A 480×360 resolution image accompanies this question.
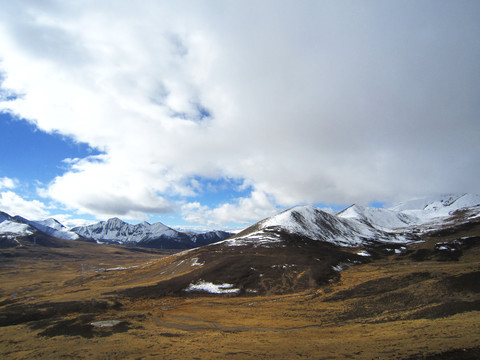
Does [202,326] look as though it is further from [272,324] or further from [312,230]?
[312,230]

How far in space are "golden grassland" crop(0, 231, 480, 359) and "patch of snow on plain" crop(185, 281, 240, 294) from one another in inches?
137

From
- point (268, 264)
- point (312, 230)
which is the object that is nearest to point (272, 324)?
point (268, 264)

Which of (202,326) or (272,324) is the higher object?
(272,324)

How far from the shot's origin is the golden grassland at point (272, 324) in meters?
27.1

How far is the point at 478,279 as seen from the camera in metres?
48.8

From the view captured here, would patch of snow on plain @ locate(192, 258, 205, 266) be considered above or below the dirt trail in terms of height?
above

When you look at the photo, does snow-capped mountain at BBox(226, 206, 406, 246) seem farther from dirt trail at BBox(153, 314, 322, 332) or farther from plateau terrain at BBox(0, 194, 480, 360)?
dirt trail at BBox(153, 314, 322, 332)

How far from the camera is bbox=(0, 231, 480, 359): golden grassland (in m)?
27.1

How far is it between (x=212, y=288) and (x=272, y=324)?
102 feet

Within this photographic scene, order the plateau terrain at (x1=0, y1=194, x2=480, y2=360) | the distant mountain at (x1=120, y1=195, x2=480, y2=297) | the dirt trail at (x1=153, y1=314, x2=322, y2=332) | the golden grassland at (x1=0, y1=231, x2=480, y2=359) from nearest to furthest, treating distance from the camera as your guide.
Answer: the golden grassland at (x1=0, y1=231, x2=480, y2=359)
the plateau terrain at (x1=0, y1=194, x2=480, y2=360)
the dirt trail at (x1=153, y1=314, x2=322, y2=332)
the distant mountain at (x1=120, y1=195, x2=480, y2=297)

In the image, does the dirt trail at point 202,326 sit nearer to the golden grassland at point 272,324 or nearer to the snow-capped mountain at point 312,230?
the golden grassland at point 272,324

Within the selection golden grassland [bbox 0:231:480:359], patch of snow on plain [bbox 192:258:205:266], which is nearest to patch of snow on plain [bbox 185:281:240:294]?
golden grassland [bbox 0:231:480:359]

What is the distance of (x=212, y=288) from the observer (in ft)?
224

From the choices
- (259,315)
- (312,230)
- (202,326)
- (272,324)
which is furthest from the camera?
(312,230)
